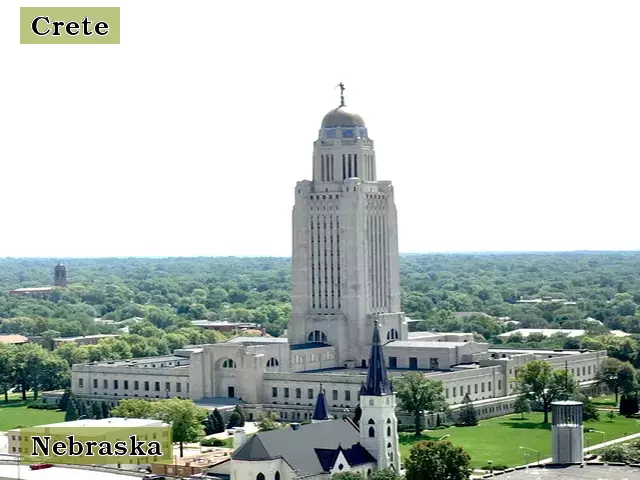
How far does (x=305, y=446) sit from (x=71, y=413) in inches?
1589

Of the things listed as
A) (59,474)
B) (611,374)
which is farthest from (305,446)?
(611,374)

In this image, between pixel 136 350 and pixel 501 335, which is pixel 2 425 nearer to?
pixel 136 350

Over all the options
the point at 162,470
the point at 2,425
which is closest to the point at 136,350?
the point at 2,425

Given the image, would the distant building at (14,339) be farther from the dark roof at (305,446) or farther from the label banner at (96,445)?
the dark roof at (305,446)

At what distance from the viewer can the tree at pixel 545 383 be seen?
122 meters

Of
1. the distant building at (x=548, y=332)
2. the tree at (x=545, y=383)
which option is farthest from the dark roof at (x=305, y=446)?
the distant building at (x=548, y=332)

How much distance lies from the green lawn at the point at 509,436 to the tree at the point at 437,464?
1324 cm

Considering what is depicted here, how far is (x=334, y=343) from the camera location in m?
139

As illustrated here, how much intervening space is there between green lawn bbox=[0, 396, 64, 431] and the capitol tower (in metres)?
22.9

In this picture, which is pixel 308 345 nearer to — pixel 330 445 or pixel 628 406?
pixel 628 406

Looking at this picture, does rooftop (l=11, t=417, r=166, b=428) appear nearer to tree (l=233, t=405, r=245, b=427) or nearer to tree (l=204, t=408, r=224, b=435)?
tree (l=204, t=408, r=224, b=435)

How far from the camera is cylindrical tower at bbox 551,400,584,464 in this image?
304 ft

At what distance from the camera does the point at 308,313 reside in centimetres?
14112

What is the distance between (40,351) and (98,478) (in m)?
61.7
